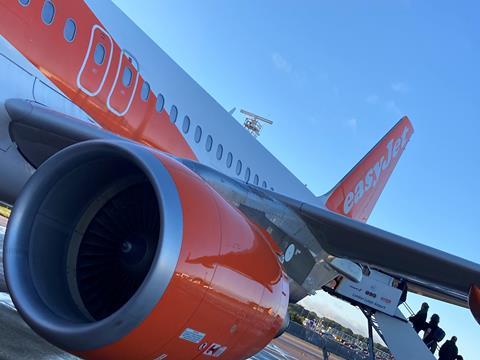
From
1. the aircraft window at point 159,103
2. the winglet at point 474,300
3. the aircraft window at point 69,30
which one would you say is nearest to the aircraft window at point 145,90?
the aircraft window at point 159,103

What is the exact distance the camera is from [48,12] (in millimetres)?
4465

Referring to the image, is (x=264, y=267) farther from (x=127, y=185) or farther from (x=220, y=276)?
(x=127, y=185)

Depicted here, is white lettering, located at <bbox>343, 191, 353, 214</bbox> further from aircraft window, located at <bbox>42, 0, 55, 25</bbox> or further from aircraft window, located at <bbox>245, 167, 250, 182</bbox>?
aircraft window, located at <bbox>42, 0, 55, 25</bbox>

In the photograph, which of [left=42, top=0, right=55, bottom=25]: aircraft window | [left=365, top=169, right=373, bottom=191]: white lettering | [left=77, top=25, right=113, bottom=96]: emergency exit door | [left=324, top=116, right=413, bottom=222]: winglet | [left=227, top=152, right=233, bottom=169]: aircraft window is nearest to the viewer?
[left=42, top=0, right=55, bottom=25]: aircraft window

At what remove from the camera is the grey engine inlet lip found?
8.59 feet

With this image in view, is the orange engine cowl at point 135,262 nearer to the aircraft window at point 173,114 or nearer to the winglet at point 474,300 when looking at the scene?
the winglet at point 474,300

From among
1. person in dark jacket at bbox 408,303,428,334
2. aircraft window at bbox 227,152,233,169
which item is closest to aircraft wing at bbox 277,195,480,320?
aircraft window at bbox 227,152,233,169

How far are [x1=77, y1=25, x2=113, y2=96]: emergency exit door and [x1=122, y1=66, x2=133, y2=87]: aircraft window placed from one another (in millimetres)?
258

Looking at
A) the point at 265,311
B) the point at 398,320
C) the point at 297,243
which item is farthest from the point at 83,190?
the point at 398,320

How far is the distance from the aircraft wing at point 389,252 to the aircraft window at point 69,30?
230cm

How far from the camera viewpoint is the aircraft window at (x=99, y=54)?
493 cm

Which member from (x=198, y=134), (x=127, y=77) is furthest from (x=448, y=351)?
(x=127, y=77)

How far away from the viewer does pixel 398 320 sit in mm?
12844

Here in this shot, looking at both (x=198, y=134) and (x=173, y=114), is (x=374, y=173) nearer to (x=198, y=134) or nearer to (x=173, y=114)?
(x=198, y=134)
